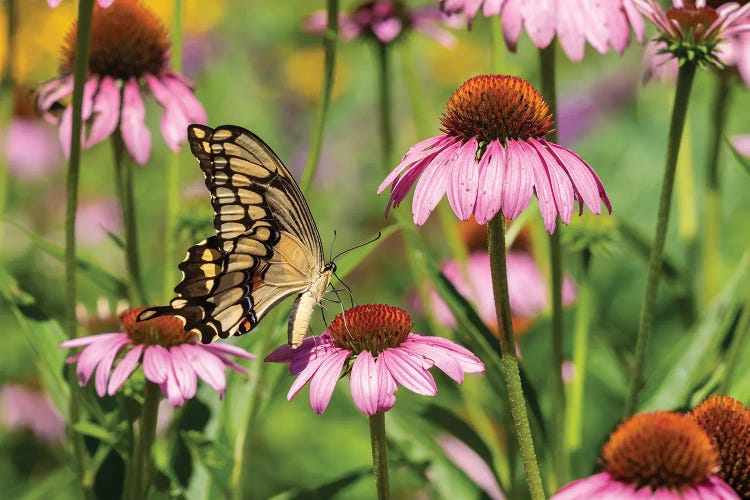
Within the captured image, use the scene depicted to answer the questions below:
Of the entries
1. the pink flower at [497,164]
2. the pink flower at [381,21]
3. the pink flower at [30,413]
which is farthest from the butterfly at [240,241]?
the pink flower at [30,413]

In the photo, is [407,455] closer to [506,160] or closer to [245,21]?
[506,160]

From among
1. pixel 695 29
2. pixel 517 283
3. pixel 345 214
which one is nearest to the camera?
pixel 695 29


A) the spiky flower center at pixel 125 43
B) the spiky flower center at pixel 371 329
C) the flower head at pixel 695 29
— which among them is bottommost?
the spiky flower center at pixel 371 329

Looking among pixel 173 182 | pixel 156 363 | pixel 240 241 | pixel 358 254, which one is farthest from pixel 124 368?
pixel 173 182

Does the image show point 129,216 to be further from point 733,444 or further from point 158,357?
point 733,444

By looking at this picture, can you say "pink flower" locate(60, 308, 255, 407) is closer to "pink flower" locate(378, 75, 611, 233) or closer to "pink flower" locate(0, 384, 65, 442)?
"pink flower" locate(378, 75, 611, 233)

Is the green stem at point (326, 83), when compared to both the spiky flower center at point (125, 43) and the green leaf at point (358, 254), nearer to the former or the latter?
the green leaf at point (358, 254)

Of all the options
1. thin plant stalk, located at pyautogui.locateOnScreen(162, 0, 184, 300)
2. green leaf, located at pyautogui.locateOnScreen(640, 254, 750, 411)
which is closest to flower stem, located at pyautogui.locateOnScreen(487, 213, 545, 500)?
green leaf, located at pyautogui.locateOnScreen(640, 254, 750, 411)
